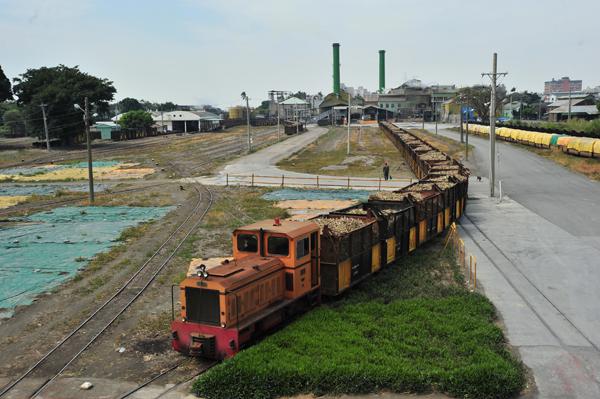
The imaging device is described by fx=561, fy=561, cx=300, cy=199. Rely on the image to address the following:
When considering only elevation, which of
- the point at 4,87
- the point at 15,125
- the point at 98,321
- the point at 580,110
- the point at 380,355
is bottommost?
the point at 98,321

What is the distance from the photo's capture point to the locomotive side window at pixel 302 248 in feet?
52.0

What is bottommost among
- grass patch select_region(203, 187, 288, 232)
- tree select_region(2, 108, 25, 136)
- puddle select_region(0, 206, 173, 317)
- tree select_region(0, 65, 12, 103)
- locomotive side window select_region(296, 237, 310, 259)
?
puddle select_region(0, 206, 173, 317)

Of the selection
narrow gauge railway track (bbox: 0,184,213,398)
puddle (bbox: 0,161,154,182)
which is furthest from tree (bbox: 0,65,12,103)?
narrow gauge railway track (bbox: 0,184,213,398)

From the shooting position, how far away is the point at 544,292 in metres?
19.7

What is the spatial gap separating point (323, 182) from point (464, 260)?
91.2 ft

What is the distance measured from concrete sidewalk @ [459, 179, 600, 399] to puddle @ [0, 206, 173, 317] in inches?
643

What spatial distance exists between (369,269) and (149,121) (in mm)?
123433

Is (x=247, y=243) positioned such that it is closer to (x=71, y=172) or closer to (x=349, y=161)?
(x=71, y=172)

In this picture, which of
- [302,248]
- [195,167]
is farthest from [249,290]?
[195,167]

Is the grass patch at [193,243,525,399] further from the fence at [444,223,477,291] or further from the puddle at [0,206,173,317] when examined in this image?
the puddle at [0,206,173,317]

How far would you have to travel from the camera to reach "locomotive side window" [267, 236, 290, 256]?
617 inches

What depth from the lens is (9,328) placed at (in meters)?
17.3

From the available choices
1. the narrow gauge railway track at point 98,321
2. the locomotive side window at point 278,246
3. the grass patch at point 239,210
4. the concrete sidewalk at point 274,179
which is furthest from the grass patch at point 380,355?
the concrete sidewalk at point 274,179

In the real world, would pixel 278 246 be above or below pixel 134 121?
below
